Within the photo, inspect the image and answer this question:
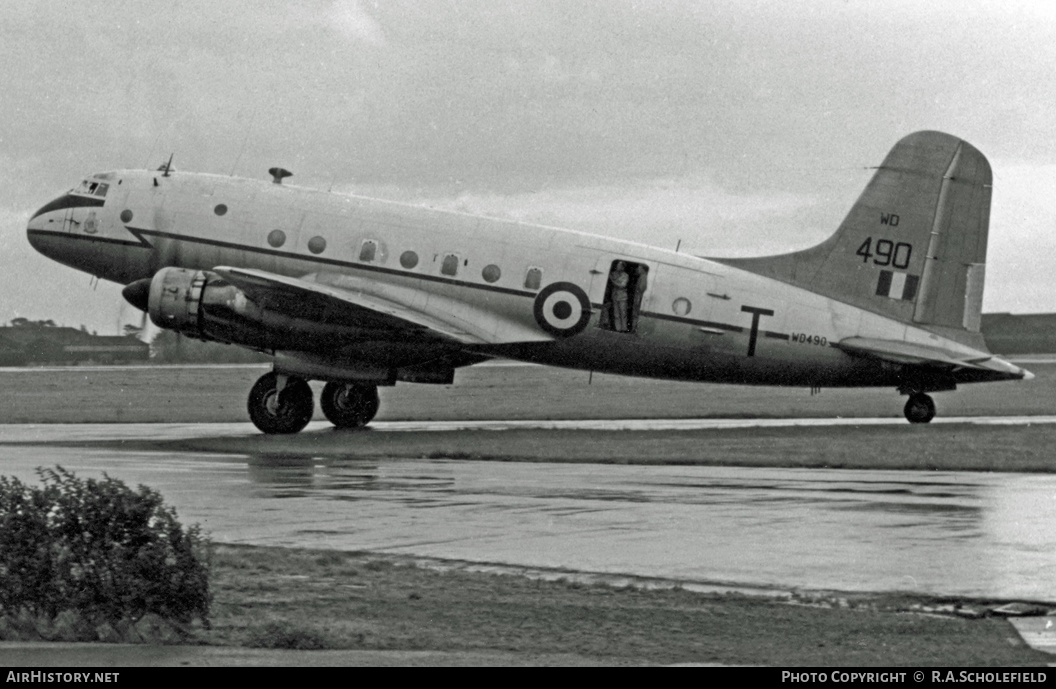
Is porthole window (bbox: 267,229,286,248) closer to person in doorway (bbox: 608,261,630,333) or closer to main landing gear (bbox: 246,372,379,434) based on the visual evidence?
main landing gear (bbox: 246,372,379,434)

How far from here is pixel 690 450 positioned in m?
27.4

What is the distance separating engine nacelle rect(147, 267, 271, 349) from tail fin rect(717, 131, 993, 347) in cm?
1182

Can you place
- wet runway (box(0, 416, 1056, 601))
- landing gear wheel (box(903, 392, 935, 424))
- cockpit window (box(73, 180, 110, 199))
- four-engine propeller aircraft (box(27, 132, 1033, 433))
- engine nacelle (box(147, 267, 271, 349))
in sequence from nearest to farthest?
wet runway (box(0, 416, 1056, 601))
engine nacelle (box(147, 267, 271, 349))
four-engine propeller aircraft (box(27, 132, 1033, 433))
landing gear wheel (box(903, 392, 935, 424))
cockpit window (box(73, 180, 110, 199))

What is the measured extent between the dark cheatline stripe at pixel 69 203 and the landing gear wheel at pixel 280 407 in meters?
6.55

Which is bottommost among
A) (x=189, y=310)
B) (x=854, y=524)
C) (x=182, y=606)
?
(x=182, y=606)

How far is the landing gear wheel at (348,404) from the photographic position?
34.8m

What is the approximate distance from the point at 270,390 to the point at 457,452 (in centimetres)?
758

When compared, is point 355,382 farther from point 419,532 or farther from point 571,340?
point 419,532

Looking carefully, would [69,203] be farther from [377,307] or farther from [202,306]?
[377,307]

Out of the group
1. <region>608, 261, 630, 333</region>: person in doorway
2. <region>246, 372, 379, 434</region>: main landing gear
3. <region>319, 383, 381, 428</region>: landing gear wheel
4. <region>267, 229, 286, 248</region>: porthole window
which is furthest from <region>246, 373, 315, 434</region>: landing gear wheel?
<region>608, 261, 630, 333</region>: person in doorway

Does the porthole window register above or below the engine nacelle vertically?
above

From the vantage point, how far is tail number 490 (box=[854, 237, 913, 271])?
33.8 metres

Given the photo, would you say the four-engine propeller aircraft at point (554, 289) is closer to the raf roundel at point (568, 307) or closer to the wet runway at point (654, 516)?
the raf roundel at point (568, 307)

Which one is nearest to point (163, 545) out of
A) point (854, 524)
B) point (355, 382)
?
point (854, 524)
